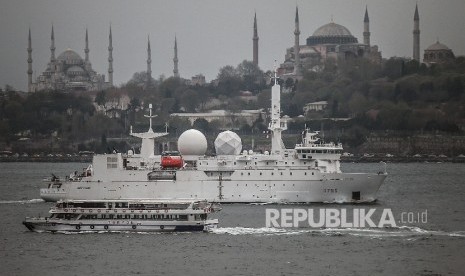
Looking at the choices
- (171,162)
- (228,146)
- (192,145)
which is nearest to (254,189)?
(228,146)

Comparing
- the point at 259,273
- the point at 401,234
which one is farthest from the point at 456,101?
the point at 259,273

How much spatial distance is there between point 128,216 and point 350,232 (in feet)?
34.5

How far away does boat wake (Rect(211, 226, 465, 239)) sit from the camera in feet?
211

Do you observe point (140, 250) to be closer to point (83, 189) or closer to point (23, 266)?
point (23, 266)

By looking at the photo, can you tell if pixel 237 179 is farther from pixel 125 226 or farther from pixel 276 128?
pixel 125 226

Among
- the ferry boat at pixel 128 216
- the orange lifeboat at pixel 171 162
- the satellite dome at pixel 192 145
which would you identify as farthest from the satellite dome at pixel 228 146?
the ferry boat at pixel 128 216

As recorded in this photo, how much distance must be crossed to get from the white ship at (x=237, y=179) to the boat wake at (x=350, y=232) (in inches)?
415

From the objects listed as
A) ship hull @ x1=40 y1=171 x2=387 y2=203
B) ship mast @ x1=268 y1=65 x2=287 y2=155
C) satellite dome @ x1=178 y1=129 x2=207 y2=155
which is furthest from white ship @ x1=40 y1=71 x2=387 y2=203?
satellite dome @ x1=178 y1=129 x2=207 y2=155

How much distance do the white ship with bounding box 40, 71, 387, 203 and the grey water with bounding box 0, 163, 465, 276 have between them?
1.63m

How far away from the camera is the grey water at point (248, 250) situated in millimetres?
55312

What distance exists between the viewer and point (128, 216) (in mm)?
64625

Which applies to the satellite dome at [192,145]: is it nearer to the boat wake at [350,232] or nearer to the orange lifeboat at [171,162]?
the orange lifeboat at [171,162]

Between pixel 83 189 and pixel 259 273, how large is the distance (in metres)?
26.0

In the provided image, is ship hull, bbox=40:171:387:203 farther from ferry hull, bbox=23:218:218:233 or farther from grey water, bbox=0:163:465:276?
ferry hull, bbox=23:218:218:233
